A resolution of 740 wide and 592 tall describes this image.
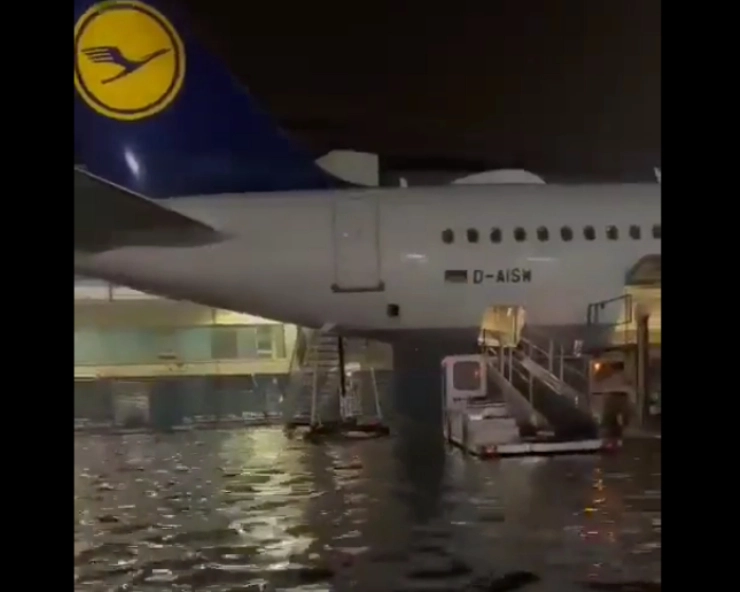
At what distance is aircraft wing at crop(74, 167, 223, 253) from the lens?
2.05 meters

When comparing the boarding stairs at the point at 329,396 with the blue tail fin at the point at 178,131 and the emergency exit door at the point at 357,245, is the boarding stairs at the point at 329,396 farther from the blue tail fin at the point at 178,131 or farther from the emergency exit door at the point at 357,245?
the blue tail fin at the point at 178,131

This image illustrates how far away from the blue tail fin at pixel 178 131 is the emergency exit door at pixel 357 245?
103 millimetres

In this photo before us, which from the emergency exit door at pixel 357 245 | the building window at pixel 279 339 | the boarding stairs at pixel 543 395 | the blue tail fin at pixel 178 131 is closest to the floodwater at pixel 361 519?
the boarding stairs at pixel 543 395

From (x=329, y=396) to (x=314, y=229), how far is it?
1.86ft

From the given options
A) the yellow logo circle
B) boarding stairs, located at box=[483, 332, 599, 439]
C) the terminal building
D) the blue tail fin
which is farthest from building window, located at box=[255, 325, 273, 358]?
the yellow logo circle

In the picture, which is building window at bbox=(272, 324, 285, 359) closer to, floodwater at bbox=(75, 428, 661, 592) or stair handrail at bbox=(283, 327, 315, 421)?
stair handrail at bbox=(283, 327, 315, 421)

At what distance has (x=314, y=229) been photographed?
2.66 meters

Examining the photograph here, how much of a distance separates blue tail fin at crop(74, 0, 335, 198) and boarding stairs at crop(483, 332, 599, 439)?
84cm

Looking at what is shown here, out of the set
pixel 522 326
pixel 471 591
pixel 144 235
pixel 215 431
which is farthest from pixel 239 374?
pixel 471 591

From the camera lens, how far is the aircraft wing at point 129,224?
6.72 ft

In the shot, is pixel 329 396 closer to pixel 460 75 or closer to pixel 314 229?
pixel 314 229

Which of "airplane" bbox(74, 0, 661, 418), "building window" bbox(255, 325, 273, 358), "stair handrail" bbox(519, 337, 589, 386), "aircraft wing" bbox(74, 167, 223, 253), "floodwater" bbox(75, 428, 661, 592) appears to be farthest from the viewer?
"airplane" bbox(74, 0, 661, 418)
